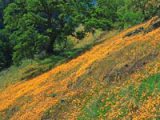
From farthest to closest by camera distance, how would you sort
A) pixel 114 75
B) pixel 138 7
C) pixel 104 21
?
pixel 138 7 → pixel 104 21 → pixel 114 75

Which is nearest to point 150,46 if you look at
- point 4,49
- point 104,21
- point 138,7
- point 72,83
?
point 72,83

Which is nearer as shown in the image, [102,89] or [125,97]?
[125,97]

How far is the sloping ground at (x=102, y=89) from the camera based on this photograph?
1090 inches

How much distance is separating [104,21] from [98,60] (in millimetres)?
22032

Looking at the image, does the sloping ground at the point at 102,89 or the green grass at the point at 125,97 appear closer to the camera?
the green grass at the point at 125,97

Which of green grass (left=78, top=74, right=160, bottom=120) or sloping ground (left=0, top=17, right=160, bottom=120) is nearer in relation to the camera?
green grass (left=78, top=74, right=160, bottom=120)

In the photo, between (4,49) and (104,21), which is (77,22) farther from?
(4,49)

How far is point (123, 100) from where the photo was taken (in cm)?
2878

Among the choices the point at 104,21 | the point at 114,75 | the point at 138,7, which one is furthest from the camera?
the point at 138,7

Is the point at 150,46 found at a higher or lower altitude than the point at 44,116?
higher

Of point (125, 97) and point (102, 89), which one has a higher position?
point (125, 97)

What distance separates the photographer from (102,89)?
1302 inches

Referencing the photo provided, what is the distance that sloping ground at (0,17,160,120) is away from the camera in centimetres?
2769

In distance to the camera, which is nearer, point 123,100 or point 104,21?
point 123,100
